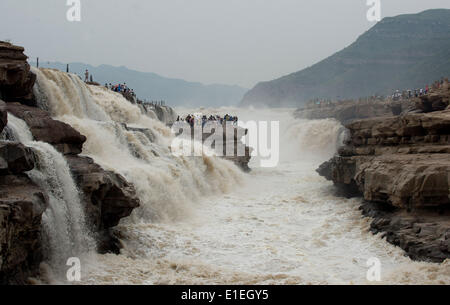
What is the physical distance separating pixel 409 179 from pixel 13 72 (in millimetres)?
10961

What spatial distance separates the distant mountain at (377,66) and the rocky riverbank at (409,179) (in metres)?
79.9

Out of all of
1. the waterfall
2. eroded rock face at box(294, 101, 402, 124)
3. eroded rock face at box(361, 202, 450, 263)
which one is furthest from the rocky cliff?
eroded rock face at box(294, 101, 402, 124)

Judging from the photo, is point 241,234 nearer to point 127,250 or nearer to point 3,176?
point 127,250

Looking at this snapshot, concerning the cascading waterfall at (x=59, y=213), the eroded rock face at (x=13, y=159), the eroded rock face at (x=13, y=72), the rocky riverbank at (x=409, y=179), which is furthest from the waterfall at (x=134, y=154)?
the rocky riverbank at (x=409, y=179)

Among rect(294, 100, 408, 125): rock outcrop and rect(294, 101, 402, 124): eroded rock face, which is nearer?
rect(294, 100, 408, 125): rock outcrop

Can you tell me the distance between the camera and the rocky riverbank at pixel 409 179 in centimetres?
938

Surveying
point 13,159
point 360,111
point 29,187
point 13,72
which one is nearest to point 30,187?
point 29,187

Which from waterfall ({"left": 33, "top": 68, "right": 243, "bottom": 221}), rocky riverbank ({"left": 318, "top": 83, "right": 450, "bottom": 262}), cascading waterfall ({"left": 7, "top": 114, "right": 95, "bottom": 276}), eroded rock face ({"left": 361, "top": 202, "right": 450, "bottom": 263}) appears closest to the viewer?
cascading waterfall ({"left": 7, "top": 114, "right": 95, "bottom": 276})

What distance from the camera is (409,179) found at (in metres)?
10.0

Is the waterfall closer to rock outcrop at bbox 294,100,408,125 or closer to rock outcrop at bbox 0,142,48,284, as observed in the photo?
rock outcrop at bbox 0,142,48,284

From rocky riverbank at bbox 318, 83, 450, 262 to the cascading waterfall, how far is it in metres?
6.90

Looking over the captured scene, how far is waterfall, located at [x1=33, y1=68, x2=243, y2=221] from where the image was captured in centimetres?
1241

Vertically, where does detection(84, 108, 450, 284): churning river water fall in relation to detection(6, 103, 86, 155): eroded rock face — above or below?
below
